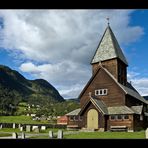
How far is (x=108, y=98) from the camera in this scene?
47750 mm

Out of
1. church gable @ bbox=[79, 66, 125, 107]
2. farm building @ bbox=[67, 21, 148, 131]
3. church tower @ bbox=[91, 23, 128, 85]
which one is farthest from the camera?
church tower @ bbox=[91, 23, 128, 85]

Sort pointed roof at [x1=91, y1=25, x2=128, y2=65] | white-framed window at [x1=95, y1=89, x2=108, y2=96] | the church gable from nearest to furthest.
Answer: the church gable, white-framed window at [x1=95, y1=89, x2=108, y2=96], pointed roof at [x1=91, y1=25, x2=128, y2=65]

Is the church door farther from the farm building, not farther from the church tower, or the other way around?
the church tower

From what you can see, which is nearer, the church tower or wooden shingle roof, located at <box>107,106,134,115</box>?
wooden shingle roof, located at <box>107,106,134,115</box>

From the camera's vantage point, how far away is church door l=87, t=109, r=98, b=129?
4584 centimetres

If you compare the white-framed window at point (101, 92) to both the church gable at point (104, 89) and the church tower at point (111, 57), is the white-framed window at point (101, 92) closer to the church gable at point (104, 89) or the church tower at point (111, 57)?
the church gable at point (104, 89)

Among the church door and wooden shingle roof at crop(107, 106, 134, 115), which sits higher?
wooden shingle roof at crop(107, 106, 134, 115)

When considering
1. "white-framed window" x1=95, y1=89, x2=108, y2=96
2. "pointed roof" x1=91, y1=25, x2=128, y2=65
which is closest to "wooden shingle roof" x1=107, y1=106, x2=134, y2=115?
"white-framed window" x1=95, y1=89, x2=108, y2=96

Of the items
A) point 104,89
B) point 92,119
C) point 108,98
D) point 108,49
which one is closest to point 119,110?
point 108,98

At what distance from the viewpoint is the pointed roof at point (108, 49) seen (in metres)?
50.2

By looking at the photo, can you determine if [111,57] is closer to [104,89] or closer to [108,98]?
[104,89]

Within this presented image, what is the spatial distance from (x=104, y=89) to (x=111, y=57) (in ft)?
18.3
